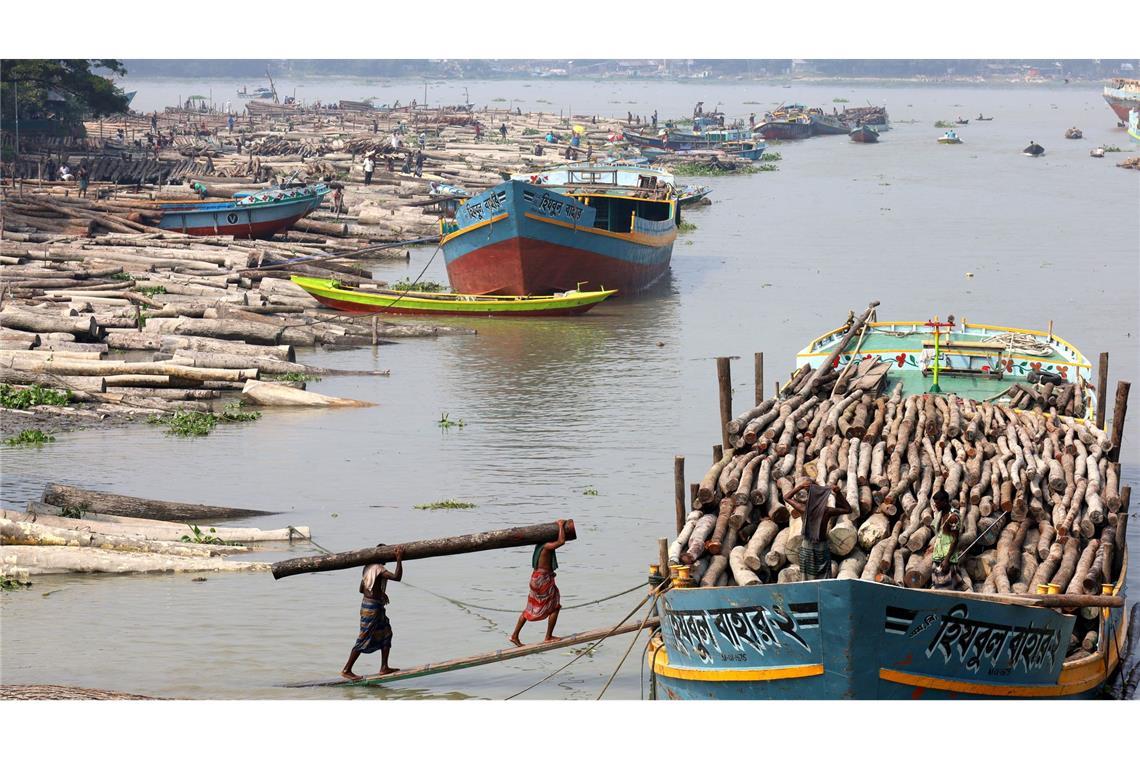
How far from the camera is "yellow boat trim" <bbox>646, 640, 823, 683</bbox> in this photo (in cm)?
1111

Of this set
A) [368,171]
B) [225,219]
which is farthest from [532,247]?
[368,171]

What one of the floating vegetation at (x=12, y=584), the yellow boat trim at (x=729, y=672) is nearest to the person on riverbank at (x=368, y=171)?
the floating vegetation at (x=12, y=584)

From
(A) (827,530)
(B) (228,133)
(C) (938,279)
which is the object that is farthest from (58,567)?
(B) (228,133)

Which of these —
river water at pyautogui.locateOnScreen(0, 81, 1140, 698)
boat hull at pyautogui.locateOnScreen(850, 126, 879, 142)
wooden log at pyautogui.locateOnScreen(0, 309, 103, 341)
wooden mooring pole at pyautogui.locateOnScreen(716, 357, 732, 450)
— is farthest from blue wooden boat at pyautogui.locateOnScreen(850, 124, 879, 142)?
wooden mooring pole at pyautogui.locateOnScreen(716, 357, 732, 450)

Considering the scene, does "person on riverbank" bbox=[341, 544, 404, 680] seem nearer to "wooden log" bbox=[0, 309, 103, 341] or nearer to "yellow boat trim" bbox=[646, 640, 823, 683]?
"yellow boat trim" bbox=[646, 640, 823, 683]

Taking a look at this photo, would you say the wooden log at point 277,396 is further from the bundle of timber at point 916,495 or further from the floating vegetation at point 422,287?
the floating vegetation at point 422,287

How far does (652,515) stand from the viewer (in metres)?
19.0

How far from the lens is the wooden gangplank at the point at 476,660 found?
40.9 ft

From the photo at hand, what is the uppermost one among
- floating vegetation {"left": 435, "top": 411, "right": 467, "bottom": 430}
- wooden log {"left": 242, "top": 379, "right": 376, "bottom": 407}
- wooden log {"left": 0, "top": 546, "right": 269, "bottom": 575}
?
wooden log {"left": 242, "top": 379, "right": 376, "bottom": 407}

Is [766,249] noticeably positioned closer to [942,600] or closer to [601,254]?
[601,254]

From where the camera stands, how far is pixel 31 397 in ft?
74.6

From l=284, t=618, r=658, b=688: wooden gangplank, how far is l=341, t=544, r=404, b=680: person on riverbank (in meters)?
0.08

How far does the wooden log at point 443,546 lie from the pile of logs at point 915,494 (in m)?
1.14

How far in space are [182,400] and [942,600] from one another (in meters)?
15.6
